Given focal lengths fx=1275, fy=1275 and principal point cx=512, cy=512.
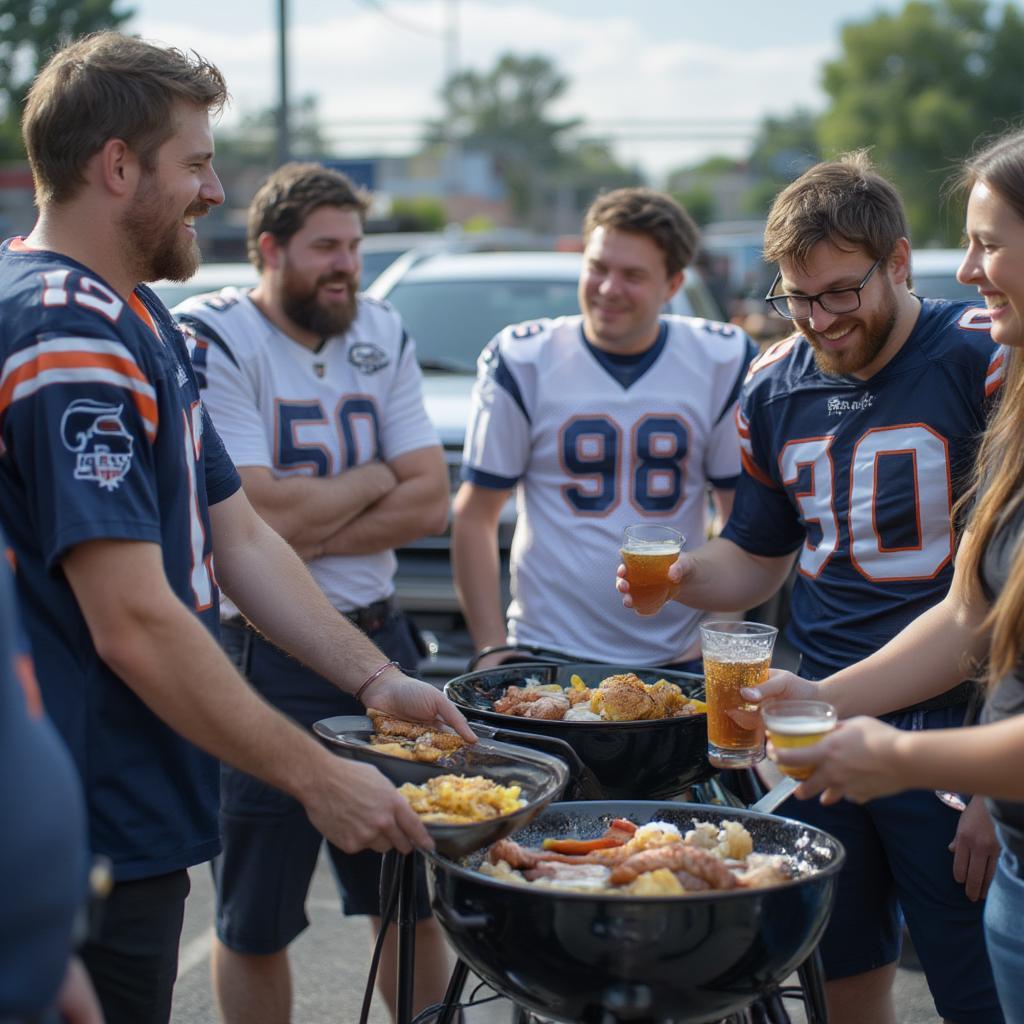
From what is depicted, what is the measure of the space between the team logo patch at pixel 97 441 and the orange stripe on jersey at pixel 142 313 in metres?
0.35

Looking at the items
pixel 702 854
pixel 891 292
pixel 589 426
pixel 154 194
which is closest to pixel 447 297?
pixel 589 426

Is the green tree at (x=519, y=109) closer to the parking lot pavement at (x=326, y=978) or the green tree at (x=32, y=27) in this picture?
the green tree at (x=32, y=27)

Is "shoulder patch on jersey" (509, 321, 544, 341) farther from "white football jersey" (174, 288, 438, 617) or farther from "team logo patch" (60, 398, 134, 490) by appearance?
"team logo patch" (60, 398, 134, 490)

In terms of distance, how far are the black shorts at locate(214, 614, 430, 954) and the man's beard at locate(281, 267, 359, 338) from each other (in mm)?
1024

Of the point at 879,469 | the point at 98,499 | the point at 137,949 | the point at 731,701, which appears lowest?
the point at 137,949

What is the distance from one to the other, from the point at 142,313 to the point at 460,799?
3.89 feet

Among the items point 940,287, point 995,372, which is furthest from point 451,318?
point 995,372

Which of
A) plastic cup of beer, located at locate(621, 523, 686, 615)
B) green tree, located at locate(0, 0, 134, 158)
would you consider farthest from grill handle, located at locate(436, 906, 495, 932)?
green tree, located at locate(0, 0, 134, 158)

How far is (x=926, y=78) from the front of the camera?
224 ft

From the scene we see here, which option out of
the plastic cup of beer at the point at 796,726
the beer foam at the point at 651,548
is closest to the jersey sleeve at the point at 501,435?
the beer foam at the point at 651,548

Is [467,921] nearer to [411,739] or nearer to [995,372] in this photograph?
[411,739]

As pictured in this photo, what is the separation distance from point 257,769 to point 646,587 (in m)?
1.18

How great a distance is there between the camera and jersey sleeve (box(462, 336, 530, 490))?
424 cm

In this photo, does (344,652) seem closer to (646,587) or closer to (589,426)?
(646,587)
